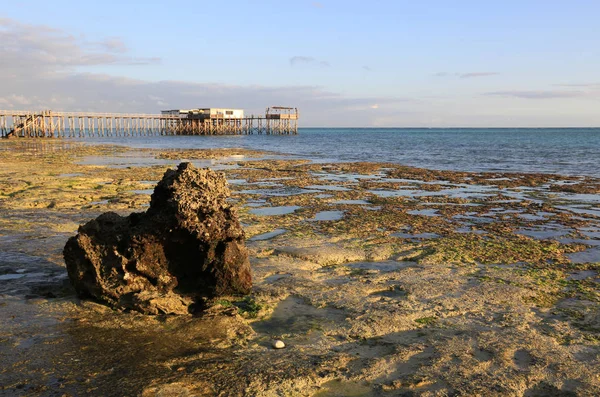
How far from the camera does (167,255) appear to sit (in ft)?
21.4

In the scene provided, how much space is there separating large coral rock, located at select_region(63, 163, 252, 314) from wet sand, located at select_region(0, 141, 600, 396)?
289 mm

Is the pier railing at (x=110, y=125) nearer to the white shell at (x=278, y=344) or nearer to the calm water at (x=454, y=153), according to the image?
the calm water at (x=454, y=153)

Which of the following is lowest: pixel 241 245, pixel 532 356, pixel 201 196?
pixel 532 356

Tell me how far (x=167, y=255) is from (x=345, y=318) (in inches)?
101

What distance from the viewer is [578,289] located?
7.26 m

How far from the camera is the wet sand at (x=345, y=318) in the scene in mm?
4559

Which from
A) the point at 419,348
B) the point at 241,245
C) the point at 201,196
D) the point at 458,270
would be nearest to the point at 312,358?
the point at 419,348

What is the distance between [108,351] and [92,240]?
1.96 meters

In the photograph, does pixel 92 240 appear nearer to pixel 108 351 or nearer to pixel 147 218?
pixel 147 218

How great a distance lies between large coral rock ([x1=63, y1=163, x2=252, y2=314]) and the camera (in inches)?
246

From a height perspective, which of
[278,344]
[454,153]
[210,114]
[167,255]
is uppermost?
[210,114]

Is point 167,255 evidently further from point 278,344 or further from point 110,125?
point 110,125

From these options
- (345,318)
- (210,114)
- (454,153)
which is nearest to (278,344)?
(345,318)

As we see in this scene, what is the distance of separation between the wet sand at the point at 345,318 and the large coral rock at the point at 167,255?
29cm
